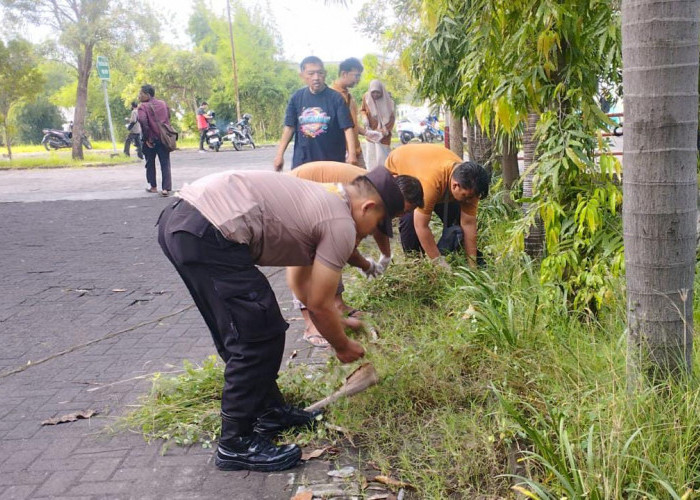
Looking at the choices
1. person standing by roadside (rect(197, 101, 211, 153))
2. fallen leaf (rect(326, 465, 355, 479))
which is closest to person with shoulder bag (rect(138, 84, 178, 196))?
fallen leaf (rect(326, 465, 355, 479))

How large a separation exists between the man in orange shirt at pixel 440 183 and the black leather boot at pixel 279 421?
6.73 feet

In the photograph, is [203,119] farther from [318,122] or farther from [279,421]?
[279,421]

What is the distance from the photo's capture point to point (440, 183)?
5254 millimetres

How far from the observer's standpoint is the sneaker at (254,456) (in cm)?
310

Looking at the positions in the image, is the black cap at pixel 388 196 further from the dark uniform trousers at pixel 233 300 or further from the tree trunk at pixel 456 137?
the tree trunk at pixel 456 137

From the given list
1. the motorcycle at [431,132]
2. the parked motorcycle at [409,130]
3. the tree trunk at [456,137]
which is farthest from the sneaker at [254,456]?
the motorcycle at [431,132]

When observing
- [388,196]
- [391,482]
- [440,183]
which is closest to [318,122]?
[440,183]

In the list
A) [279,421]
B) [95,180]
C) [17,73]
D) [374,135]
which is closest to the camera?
[279,421]

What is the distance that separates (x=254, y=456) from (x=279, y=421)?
0.32 m

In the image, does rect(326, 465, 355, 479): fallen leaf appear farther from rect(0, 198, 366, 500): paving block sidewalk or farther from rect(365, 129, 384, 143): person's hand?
rect(365, 129, 384, 143): person's hand

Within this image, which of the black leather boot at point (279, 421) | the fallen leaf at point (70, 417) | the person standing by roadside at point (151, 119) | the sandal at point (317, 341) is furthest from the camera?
the person standing by roadside at point (151, 119)

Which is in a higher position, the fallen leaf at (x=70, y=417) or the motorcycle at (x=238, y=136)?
the motorcycle at (x=238, y=136)

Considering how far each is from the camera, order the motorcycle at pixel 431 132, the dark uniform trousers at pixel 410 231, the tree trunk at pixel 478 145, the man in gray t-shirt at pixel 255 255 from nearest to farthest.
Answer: the man in gray t-shirt at pixel 255 255 < the dark uniform trousers at pixel 410 231 < the tree trunk at pixel 478 145 < the motorcycle at pixel 431 132

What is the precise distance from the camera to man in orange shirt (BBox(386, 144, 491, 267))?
4988 millimetres
